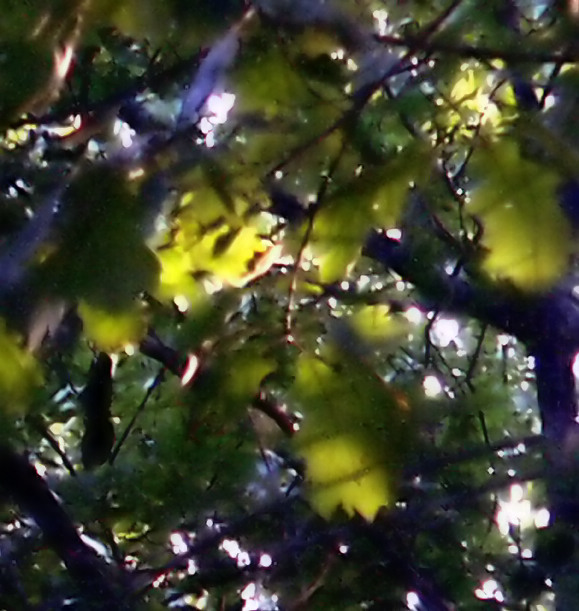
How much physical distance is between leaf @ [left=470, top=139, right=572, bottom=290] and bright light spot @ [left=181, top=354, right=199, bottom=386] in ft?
1.38

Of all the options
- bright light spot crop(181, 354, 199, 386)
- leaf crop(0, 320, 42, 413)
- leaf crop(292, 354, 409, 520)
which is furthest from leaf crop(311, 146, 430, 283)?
leaf crop(0, 320, 42, 413)

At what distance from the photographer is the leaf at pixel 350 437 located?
86cm

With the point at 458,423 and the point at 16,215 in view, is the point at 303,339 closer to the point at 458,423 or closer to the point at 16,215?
the point at 16,215

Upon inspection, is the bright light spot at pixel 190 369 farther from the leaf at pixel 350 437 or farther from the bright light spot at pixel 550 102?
the bright light spot at pixel 550 102

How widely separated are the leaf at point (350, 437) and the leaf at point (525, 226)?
19cm

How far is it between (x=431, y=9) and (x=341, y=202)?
812 mm

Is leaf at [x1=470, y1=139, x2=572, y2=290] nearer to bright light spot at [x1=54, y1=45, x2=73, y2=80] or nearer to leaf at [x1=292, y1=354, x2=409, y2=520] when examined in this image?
leaf at [x1=292, y1=354, x2=409, y2=520]

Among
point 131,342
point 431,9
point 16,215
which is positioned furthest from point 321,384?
point 431,9

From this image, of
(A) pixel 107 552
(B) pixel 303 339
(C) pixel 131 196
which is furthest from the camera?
(A) pixel 107 552

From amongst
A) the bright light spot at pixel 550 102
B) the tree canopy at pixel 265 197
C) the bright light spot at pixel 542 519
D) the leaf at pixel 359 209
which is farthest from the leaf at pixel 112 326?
the bright light spot at pixel 542 519

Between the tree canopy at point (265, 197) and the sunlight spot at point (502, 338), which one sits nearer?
the tree canopy at point (265, 197)

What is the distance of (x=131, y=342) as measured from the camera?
2.53 ft

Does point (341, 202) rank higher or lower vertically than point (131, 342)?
higher

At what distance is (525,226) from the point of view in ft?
2.56
